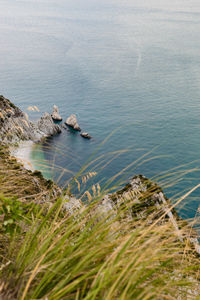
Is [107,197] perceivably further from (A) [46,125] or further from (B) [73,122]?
(B) [73,122]

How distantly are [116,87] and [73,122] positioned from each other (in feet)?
80.7

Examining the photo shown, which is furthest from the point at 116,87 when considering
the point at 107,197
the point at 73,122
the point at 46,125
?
the point at 107,197

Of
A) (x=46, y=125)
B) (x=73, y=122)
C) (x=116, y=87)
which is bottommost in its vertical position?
(x=46, y=125)

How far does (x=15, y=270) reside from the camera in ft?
7.03

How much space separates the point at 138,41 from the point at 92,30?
122 feet

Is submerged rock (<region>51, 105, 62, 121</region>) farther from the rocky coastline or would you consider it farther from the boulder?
the rocky coastline

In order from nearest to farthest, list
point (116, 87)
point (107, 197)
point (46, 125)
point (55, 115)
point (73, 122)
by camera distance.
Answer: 1. point (107, 197)
2. point (46, 125)
3. point (73, 122)
4. point (55, 115)
5. point (116, 87)

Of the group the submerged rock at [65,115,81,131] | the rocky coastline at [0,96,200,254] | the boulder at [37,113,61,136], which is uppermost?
the submerged rock at [65,115,81,131]

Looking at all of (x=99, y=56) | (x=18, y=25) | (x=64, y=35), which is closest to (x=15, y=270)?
(x=99, y=56)

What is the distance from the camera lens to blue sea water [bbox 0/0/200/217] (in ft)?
194

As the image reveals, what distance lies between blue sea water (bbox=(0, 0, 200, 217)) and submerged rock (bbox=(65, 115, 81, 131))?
174cm

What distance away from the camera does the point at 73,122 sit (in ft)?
234

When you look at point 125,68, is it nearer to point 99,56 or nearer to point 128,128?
point 99,56

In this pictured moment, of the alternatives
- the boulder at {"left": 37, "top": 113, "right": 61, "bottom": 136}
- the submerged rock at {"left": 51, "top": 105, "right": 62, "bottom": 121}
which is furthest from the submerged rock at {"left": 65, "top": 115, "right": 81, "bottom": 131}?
the boulder at {"left": 37, "top": 113, "right": 61, "bottom": 136}
